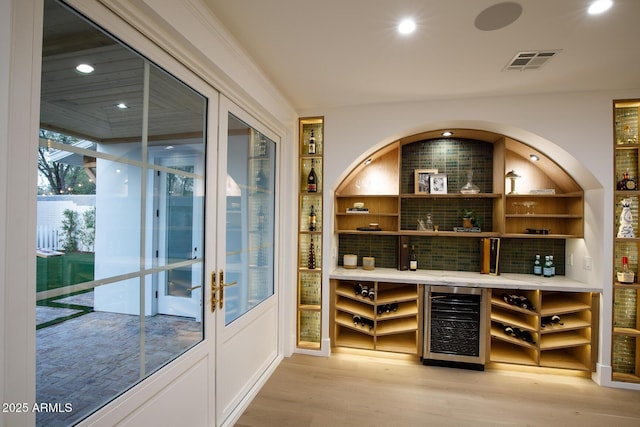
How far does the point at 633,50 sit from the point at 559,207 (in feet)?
5.71

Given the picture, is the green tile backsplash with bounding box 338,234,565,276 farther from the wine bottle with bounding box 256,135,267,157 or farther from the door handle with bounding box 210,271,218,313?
the door handle with bounding box 210,271,218,313

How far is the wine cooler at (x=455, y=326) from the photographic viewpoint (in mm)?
3000

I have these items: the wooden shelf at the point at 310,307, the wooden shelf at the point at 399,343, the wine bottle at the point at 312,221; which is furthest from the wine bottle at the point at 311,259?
the wooden shelf at the point at 399,343

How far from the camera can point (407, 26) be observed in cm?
188

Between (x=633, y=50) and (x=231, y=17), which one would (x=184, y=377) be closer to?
(x=231, y=17)

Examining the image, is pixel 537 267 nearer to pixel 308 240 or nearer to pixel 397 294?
pixel 397 294

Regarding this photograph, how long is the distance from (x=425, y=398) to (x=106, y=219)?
8.82ft

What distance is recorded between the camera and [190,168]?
5.98 feet

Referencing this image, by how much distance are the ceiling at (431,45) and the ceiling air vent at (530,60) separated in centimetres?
5

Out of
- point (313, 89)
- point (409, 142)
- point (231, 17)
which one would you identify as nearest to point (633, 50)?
point (409, 142)

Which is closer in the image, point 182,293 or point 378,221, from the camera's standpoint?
point 182,293

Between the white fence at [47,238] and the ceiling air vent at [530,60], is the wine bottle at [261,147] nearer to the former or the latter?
the white fence at [47,238]

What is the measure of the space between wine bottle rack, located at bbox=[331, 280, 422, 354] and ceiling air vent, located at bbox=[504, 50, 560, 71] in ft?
7.09

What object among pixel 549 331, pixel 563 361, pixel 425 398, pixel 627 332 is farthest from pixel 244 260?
pixel 627 332
